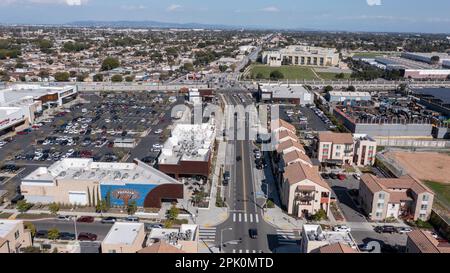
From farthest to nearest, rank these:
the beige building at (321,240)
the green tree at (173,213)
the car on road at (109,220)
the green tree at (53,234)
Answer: the green tree at (173,213)
the car on road at (109,220)
the green tree at (53,234)
the beige building at (321,240)

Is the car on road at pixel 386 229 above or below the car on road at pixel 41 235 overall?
below

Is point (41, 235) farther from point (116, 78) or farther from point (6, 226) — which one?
point (116, 78)

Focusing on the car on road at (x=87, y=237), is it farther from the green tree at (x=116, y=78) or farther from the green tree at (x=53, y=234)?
the green tree at (x=116, y=78)

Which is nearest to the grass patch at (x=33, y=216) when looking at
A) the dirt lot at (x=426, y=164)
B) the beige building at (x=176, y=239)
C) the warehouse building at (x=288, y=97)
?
the beige building at (x=176, y=239)

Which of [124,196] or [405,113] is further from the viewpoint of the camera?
[405,113]

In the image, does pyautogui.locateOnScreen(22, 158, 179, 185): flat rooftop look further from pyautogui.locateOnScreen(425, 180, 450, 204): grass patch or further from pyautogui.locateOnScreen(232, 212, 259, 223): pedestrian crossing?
pyautogui.locateOnScreen(425, 180, 450, 204): grass patch

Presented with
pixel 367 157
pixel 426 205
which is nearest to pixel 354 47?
pixel 367 157

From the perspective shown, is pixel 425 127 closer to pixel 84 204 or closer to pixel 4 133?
pixel 84 204
